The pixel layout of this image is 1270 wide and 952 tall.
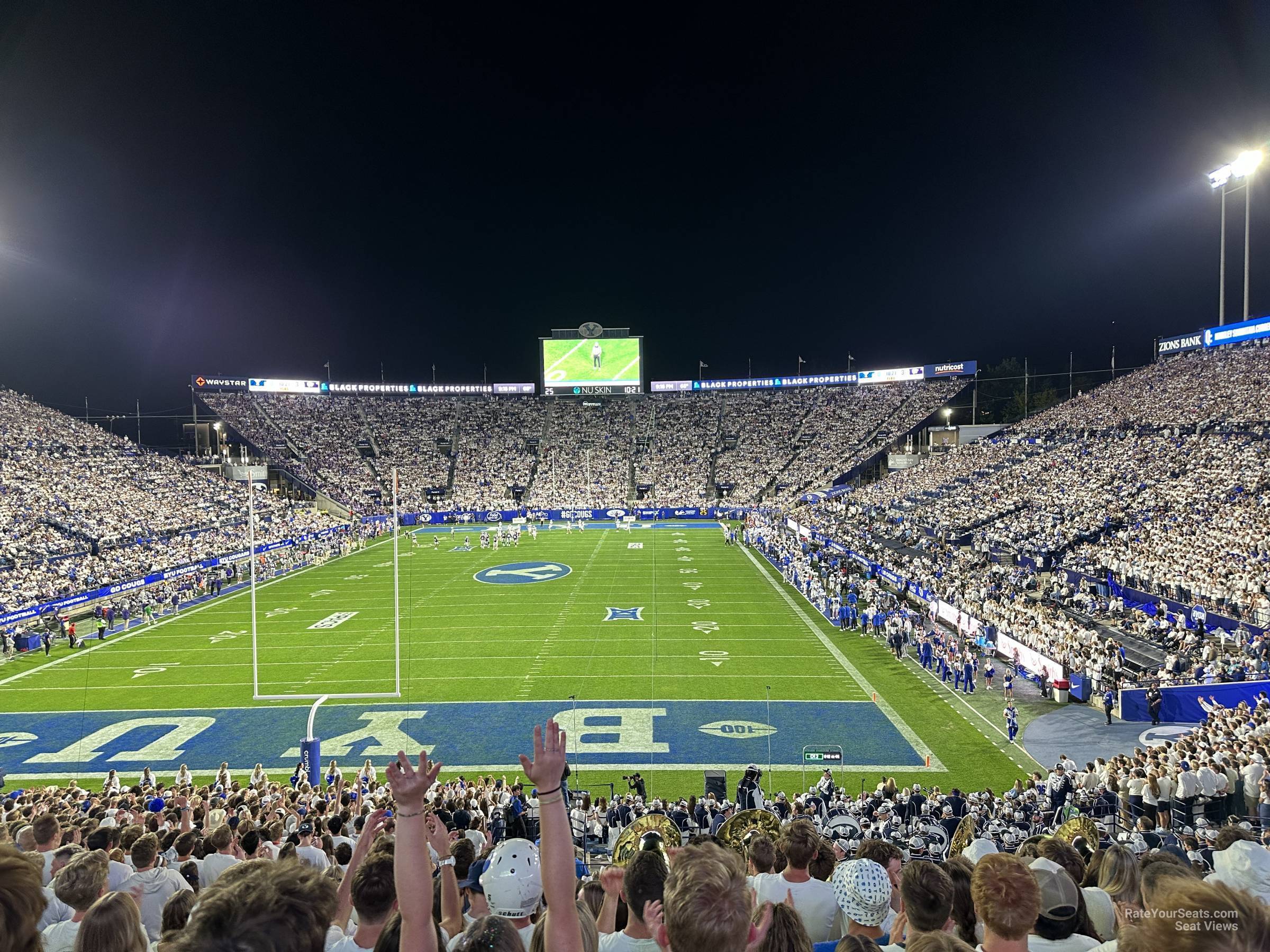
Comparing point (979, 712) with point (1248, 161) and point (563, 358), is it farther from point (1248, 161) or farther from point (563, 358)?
point (563, 358)

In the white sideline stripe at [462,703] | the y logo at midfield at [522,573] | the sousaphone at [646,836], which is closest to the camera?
the sousaphone at [646,836]

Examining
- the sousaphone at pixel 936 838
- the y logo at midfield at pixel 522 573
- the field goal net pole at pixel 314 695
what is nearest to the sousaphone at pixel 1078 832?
the sousaphone at pixel 936 838

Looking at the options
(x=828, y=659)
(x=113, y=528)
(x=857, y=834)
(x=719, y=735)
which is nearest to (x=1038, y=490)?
(x=828, y=659)

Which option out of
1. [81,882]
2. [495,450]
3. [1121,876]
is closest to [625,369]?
[495,450]

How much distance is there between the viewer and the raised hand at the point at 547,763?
89.3 inches

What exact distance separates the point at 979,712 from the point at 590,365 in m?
56.3

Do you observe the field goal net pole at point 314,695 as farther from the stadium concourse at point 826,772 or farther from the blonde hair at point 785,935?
the blonde hair at point 785,935

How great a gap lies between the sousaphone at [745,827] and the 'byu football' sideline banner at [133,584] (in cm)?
2809

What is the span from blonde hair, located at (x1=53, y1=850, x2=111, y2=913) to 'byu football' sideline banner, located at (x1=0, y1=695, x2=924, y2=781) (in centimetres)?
1093

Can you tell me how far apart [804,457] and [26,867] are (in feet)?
215

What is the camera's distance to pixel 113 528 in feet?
117

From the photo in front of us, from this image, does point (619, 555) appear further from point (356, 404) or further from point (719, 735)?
point (356, 404)

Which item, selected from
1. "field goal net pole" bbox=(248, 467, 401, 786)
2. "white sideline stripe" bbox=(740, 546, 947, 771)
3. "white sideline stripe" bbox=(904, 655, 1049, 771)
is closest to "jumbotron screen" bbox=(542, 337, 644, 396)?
"white sideline stripe" bbox=(740, 546, 947, 771)

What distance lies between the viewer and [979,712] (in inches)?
663
